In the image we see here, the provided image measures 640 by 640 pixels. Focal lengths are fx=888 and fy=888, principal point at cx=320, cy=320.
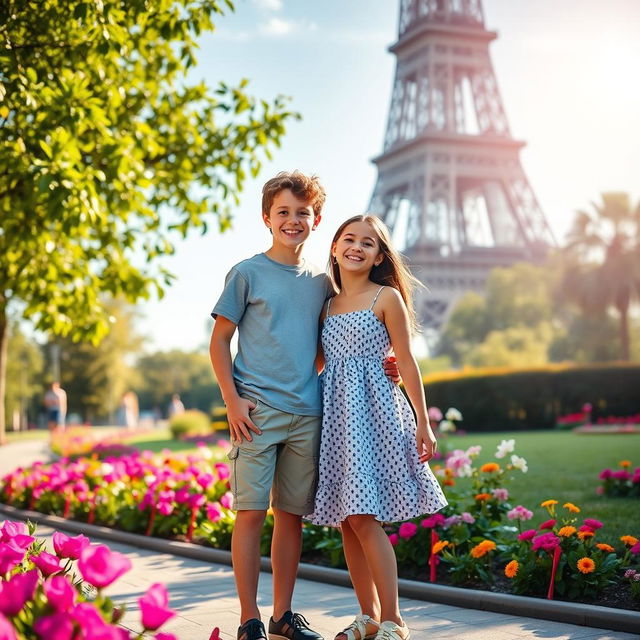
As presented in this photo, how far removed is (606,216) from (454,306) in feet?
48.0

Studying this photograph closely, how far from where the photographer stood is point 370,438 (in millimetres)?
3602

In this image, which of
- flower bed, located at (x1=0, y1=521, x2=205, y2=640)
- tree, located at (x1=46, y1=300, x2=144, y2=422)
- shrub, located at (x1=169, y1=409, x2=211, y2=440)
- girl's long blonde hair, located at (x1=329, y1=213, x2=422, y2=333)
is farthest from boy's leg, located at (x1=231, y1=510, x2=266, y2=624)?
tree, located at (x1=46, y1=300, x2=144, y2=422)

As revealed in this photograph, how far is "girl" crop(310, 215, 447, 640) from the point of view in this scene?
349cm

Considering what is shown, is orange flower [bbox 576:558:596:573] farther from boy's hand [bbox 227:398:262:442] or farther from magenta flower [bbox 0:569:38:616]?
magenta flower [bbox 0:569:38:616]

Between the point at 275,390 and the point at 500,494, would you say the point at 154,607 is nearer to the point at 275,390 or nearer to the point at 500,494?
the point at 275,390

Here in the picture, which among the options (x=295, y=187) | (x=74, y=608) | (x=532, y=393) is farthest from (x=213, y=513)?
(x=532, y=393)

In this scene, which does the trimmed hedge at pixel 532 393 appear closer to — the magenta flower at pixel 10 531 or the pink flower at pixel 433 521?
the pink flower at pixel 433 521

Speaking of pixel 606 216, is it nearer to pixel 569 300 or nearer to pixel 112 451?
pixel 569 300

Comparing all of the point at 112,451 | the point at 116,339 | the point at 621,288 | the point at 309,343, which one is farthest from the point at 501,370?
the point at 116,339

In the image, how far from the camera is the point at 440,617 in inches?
166

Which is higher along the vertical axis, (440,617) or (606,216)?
(606,216)

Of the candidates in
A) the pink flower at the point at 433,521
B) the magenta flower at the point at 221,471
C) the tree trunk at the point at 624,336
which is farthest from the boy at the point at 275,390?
the tree trunk at the point at 624,336

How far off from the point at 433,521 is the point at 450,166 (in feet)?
151

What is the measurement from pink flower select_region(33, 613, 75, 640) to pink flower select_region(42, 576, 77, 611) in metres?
0.15
